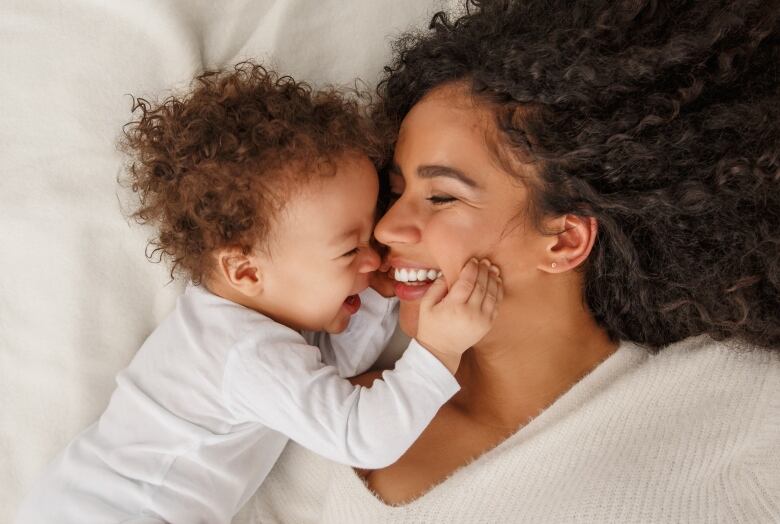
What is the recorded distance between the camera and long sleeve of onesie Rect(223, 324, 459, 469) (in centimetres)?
170

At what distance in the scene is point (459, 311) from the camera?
5.52ft

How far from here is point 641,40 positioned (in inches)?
63.4

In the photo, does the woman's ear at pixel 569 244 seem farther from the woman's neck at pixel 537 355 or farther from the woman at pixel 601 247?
the woman's neck at pixel 537 355

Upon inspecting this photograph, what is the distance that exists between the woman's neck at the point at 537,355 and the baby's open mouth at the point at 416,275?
21cm

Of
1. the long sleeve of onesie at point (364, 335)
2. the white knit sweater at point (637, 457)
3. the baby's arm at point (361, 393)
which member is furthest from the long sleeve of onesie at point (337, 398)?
the long sleeve of onesie at point (364, 335)

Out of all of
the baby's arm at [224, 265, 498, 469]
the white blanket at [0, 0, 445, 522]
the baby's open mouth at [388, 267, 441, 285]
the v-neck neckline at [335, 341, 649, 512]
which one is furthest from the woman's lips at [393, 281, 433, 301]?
the white blanket at [0, 0, 445, 522]

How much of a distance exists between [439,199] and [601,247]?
452 millimetres

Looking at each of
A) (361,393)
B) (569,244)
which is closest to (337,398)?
(361,393)

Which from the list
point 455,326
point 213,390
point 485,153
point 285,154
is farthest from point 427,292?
point 213,390

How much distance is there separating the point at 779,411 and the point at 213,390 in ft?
4.43

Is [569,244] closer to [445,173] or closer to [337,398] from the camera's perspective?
[445,173]

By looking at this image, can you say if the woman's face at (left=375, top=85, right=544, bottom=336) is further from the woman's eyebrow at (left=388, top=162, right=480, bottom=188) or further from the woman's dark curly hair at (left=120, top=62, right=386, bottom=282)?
the woman's dark curly hair at (left=120, top=62, right=386, bottom=282)

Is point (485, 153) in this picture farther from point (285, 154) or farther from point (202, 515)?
point (202, 515)

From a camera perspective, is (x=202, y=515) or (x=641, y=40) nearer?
(x=641, y=40)
